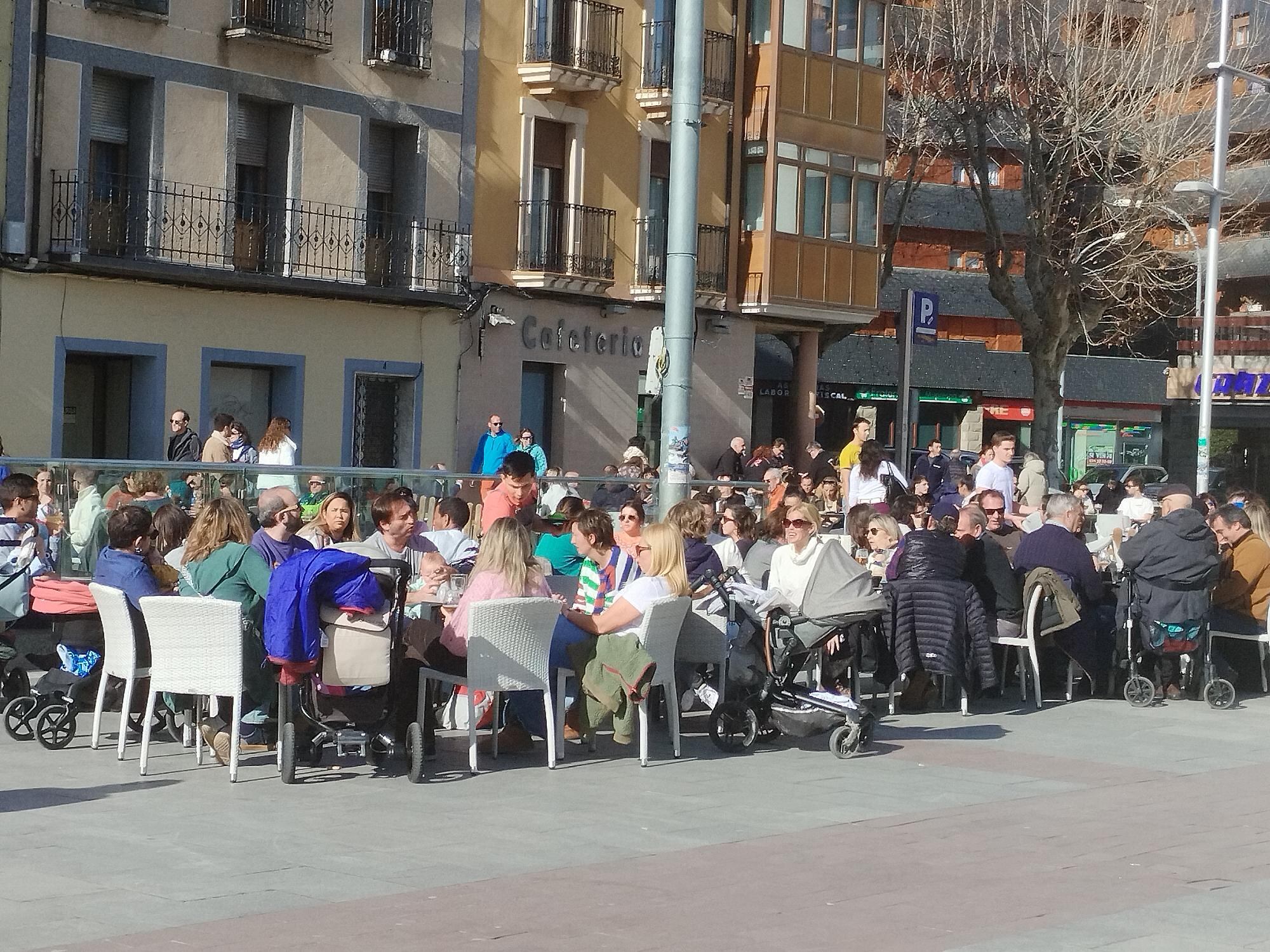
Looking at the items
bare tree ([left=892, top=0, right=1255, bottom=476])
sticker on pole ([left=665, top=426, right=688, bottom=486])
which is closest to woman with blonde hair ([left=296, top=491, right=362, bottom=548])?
sticker on pole ([left=665, top=426, right=688, bottom=486])

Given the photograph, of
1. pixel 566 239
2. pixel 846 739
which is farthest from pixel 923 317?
pixel 566 239

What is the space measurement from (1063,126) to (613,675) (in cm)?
2729

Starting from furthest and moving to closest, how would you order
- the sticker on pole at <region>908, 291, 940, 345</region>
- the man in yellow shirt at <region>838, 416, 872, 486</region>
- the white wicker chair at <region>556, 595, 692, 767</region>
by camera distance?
the man in yellow shirt at <region>838, 416, 872, 486</region>
the sticker on pole at <region>908, 291, 940, 345</region>
the white wicker chair at <region>556, 595, 692, 767</region>

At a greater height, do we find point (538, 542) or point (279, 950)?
point (538, 542)

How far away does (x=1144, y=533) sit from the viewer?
1530 cm

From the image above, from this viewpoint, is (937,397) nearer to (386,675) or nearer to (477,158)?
(477,158)

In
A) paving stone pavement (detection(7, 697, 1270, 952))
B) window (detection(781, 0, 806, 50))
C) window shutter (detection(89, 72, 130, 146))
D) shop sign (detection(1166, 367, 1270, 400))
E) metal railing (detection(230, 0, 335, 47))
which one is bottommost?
paving stone pavement (detection(7, 697, 1270, 952))

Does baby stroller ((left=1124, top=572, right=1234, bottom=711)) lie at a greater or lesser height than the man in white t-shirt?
lesser

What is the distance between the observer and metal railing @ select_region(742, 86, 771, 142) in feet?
115

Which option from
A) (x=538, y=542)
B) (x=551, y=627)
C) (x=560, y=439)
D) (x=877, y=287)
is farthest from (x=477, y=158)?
(x=551, y=627)

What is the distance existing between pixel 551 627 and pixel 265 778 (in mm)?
1797

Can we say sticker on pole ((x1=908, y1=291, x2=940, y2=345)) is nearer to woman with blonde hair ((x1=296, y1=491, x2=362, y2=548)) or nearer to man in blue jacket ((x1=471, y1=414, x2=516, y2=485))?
man in blue jacket ((x1=471, y1=414, x2=516, y2=485))

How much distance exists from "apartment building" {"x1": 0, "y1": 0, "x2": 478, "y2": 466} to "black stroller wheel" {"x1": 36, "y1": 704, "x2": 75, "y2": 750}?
14.5 metres

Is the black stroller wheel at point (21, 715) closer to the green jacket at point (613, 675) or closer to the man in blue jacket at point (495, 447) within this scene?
the green jacket at point (613, 675)
